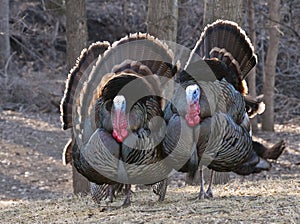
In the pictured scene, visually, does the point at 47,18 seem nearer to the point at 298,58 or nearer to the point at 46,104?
the point at 46,104

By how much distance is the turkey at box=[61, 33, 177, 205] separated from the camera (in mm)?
4832

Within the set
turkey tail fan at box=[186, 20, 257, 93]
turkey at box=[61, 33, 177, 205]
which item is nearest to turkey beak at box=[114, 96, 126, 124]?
turkey at box=[61, 33, 177, 205]

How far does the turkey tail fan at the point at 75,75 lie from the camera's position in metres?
5.83

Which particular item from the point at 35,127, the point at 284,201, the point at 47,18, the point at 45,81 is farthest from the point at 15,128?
the point at 284,201

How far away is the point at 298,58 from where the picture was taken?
1606cm

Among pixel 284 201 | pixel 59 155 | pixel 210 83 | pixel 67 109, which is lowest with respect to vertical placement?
pixel 59 155

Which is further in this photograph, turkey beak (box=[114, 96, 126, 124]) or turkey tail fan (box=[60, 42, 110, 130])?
turkey tail fan (box=[60, 42, 110, 130])

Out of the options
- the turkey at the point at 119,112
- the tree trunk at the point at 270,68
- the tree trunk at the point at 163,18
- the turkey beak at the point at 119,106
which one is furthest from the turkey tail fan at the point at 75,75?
the tree trunk at the point at 270,68

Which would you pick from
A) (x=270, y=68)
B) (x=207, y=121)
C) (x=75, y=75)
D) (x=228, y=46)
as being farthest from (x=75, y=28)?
(x=270, y=68)

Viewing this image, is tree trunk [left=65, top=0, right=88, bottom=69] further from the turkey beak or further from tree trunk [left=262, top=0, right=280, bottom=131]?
tree trunk [left=262, top=0, right=280, bottom=131]

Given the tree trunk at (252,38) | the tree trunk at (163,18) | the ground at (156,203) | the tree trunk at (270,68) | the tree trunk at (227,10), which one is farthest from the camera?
the tree trunk at (270,68)

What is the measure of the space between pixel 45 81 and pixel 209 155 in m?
12.9

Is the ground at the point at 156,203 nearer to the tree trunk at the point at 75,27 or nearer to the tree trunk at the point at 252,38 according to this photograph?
the tree trunk at the point at 75,27

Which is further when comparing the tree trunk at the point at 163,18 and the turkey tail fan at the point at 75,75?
the tree trunk at the point at 163,18
